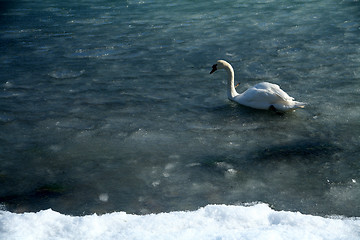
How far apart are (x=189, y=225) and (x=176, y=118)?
317 centimetres

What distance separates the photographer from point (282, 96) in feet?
25.1

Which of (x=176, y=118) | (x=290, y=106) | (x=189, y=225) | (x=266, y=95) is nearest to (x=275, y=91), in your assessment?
(x=266, y=95)

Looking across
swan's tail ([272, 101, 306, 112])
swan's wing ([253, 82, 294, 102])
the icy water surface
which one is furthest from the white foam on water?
swan's wing ([253, 82, 294, 102])

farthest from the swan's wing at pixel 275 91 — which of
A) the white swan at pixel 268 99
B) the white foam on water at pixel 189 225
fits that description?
the white foam on water at pixel 189 225

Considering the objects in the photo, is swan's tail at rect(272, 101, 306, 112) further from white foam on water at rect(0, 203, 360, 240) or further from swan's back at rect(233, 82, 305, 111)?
white foam on water at rect(0, 203, 360, 240)

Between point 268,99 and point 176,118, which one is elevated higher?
point 268,99

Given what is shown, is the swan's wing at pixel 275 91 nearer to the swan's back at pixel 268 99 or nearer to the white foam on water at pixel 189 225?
the swan's back at pixel 268 99

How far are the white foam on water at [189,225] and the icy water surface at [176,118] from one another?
31 centimetres

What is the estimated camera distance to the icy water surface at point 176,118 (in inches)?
223

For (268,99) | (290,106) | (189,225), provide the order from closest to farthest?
(189,225) → (290,106) → (268,99)

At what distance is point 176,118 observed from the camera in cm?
780

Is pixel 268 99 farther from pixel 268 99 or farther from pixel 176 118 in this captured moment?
pixel 176 118

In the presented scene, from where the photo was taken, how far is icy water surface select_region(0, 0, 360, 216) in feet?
18.5

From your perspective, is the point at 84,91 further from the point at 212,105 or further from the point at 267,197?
the point at 267,197
